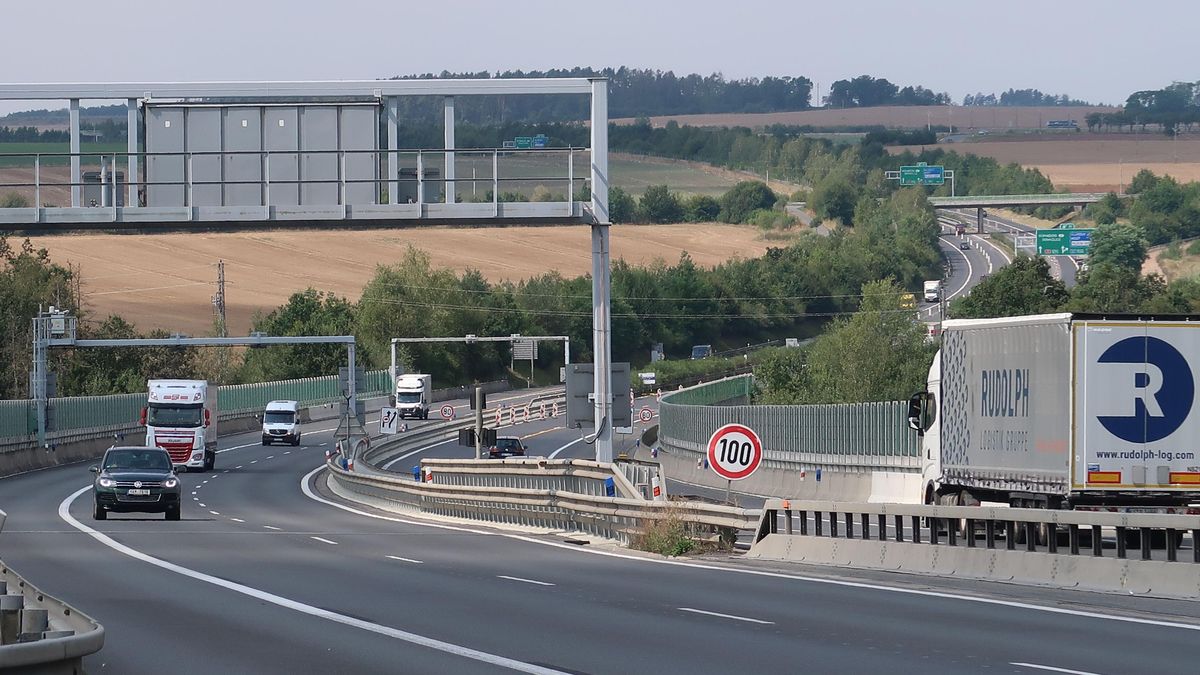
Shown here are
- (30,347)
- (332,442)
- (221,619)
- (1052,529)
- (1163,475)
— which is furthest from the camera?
(30,347)

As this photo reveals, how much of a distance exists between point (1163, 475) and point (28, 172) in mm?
25075

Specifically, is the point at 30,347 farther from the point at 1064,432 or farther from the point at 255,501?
the point at 1064,432

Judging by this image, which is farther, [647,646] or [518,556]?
[518,556]

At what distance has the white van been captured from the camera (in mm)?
86688

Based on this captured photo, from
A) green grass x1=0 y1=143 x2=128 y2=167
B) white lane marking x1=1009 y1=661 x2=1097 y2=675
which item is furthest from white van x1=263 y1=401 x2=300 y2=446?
white lane marking x1=1009 y1=661 x2=1097 y2=675

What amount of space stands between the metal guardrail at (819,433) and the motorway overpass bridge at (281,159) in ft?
60.9

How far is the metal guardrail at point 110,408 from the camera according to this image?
70.0m

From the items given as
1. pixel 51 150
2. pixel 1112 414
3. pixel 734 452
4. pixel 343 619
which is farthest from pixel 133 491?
pixel 343 619

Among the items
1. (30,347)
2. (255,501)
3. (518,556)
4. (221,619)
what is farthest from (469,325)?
(221,619)

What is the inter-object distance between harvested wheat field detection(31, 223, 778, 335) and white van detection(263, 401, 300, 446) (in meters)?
34.1

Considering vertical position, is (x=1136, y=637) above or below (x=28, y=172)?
below

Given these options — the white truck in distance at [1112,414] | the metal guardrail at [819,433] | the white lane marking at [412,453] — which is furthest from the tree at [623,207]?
the white truck in distance at [1112,414]

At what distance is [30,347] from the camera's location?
10369 centimetres

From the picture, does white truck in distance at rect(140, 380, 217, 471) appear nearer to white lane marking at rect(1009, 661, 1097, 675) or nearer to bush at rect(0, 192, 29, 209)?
bush at rect(0, 192, 29, 209)
